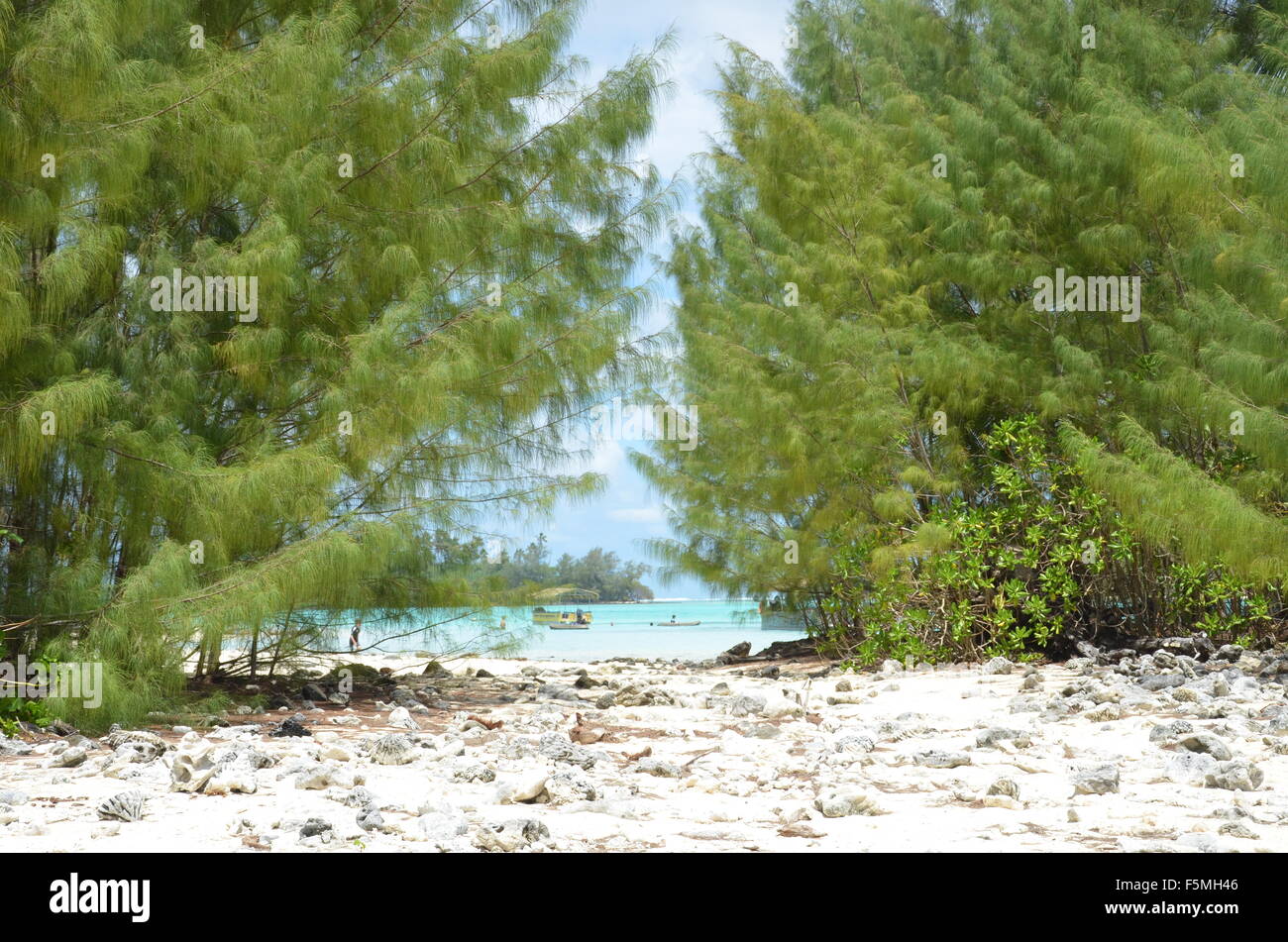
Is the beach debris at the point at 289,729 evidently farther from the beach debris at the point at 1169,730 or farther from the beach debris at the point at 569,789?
the beach debris at the point at 1169,730

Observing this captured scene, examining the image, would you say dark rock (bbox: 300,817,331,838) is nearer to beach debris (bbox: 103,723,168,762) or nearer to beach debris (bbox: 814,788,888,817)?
beach debris (bbox: 814,788,888,817)

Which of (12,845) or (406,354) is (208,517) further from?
(12,845)

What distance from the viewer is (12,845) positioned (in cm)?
267

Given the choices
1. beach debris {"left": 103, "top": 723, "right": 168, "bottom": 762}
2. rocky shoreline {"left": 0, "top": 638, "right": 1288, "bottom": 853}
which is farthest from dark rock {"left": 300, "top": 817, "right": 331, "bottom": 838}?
beach debris {"left": 103, "top": 723, "right": 168, "bottom": 762}

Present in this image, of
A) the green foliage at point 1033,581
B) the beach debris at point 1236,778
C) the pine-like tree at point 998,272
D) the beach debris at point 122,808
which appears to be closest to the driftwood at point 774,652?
the pine-like tree at point 998,272

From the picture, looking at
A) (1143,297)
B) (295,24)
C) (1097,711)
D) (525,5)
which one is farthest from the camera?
(1143,297)

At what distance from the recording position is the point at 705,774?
3.66m

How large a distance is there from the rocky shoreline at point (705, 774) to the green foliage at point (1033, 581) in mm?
1117

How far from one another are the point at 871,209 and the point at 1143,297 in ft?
6.42

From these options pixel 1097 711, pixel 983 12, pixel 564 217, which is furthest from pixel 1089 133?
pixel 1097 711

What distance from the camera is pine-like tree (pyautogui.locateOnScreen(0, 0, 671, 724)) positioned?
15.6ft

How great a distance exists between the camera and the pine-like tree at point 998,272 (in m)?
6.20

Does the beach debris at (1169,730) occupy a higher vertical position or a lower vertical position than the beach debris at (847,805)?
lower

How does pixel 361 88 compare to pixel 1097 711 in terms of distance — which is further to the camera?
pixel 361 88
